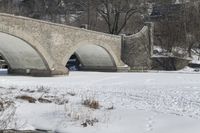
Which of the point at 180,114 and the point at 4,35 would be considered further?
the point at 4,35

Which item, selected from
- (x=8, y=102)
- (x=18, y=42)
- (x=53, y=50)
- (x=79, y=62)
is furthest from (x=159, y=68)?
(x=8, y=102)

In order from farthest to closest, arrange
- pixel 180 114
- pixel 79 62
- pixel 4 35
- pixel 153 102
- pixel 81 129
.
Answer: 1. pixel 79 62
2. pixel 4 35
3. pixel 153 102
4. pixel 180 114
5. pixel 81 129

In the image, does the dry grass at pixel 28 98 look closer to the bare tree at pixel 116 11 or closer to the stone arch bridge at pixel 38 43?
the stone arch bridge at pixel 38 43

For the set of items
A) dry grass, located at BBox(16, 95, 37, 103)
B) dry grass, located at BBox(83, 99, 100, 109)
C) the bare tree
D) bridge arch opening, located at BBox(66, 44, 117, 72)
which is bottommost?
dry grass, located at BBox(83, 99, 100, 109)

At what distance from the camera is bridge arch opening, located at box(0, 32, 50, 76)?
94.9 ft

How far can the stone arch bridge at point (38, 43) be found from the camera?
2692 centimetres

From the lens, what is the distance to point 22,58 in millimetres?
30688

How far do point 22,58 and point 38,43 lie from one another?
8.24ft

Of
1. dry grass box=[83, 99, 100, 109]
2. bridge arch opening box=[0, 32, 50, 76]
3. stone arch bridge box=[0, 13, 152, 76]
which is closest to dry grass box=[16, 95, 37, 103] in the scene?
dry grass box=[83, 99, 100, 109]

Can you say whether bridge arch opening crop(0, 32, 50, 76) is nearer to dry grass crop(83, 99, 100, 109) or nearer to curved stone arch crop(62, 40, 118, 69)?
curved stone arch crop(62, 40, 118, 69)

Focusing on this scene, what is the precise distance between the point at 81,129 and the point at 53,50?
2031 cm

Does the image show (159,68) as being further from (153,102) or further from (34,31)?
(153,102)

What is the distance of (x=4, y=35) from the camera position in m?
27.0

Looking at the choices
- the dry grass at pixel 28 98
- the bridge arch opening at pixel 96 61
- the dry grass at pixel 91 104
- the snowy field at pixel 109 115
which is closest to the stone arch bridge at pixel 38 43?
the bridge arch opening at pixel 96 61
